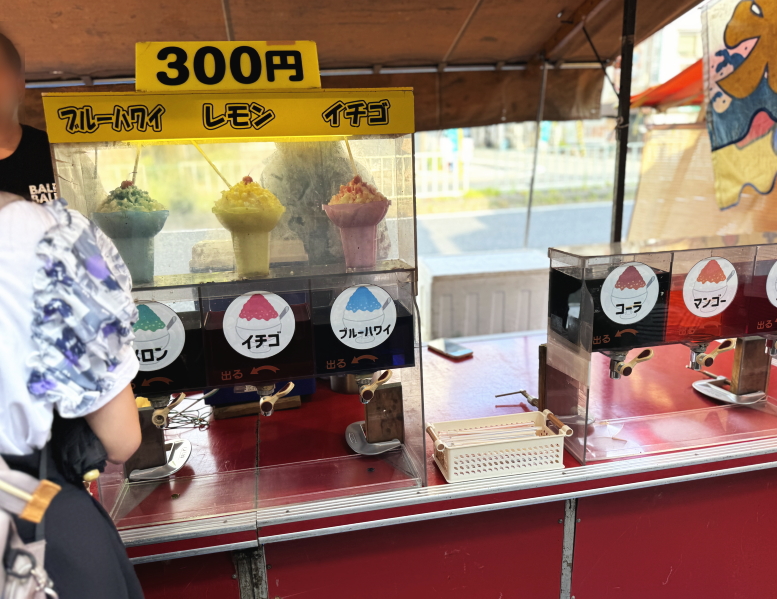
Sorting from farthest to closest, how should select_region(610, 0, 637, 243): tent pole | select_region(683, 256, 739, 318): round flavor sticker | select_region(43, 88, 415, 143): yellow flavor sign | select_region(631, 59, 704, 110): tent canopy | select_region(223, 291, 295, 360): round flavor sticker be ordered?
1. select_region(631, 59, 704, 110): tent canopy
2. select_region(610, 0, 637, 243): tent pole
3. select_region(683, 256, 739, 318): round flavor sticker
4. select_region(223, 291, 295, 360): round flavor sticker
5. select_region(43, 88, 415, 143): yellow flavor sign

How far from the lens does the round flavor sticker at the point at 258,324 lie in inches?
48.5

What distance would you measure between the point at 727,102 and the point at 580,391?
195cm

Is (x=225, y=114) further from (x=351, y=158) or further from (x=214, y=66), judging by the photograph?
(x=351, y=158)

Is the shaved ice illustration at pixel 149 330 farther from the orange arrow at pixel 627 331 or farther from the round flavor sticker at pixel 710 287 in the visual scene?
the round flavor sticker at pixel 710 287

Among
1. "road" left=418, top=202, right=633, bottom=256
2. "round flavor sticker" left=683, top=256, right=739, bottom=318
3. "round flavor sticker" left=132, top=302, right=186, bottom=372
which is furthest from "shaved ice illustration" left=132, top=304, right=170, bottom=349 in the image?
"road" left=418, top=202, right=633, bottom=256

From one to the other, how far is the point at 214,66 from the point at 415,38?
1.72m

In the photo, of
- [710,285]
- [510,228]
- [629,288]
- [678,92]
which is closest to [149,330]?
[629,288]

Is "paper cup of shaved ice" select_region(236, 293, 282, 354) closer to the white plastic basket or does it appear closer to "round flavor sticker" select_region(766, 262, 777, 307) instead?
the white plastic basket

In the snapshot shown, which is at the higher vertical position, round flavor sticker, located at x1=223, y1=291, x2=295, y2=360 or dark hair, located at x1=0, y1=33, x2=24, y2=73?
dark hair, located at x1=0, y1=33, x2=24, y2=73

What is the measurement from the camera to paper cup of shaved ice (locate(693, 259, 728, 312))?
4.83 ft

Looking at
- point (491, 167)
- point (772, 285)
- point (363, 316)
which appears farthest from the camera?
point (491, 167)

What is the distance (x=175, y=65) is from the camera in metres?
1.21

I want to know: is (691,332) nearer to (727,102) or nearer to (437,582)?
(437,582)

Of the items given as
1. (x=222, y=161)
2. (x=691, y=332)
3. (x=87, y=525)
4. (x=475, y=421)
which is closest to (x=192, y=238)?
(x=222, y=161)
